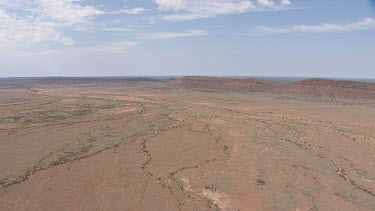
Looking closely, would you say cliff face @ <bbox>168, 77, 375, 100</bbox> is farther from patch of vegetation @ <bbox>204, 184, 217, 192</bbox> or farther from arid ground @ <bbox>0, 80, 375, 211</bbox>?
patch of vegetation @ <bbox>204, 184, 217, 192</bbox>

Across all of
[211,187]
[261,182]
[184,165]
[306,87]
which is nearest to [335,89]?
[306,87]

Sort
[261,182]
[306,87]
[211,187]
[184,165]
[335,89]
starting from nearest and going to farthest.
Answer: [211,187], [261,182], [184,165], [335,89], [306,87]

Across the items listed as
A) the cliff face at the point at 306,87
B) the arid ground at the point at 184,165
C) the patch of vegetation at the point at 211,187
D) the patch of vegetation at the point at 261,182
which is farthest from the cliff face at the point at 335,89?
the patch of vegetation at the point at 211,187

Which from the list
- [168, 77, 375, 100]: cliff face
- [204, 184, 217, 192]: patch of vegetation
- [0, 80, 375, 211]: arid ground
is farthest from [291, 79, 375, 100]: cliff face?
[204, 184, 217, 192]: patch of vegetation

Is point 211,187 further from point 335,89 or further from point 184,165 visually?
point 335,89

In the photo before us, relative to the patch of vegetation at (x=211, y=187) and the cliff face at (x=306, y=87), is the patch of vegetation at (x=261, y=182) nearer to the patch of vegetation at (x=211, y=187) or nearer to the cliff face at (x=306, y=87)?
the patch of vegetation at (x=211, y=187)

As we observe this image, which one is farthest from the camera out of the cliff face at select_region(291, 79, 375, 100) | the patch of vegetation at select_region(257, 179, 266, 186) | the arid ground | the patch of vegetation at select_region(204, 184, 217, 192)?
the cliff face at select_region(291, 79, 375, 100)
